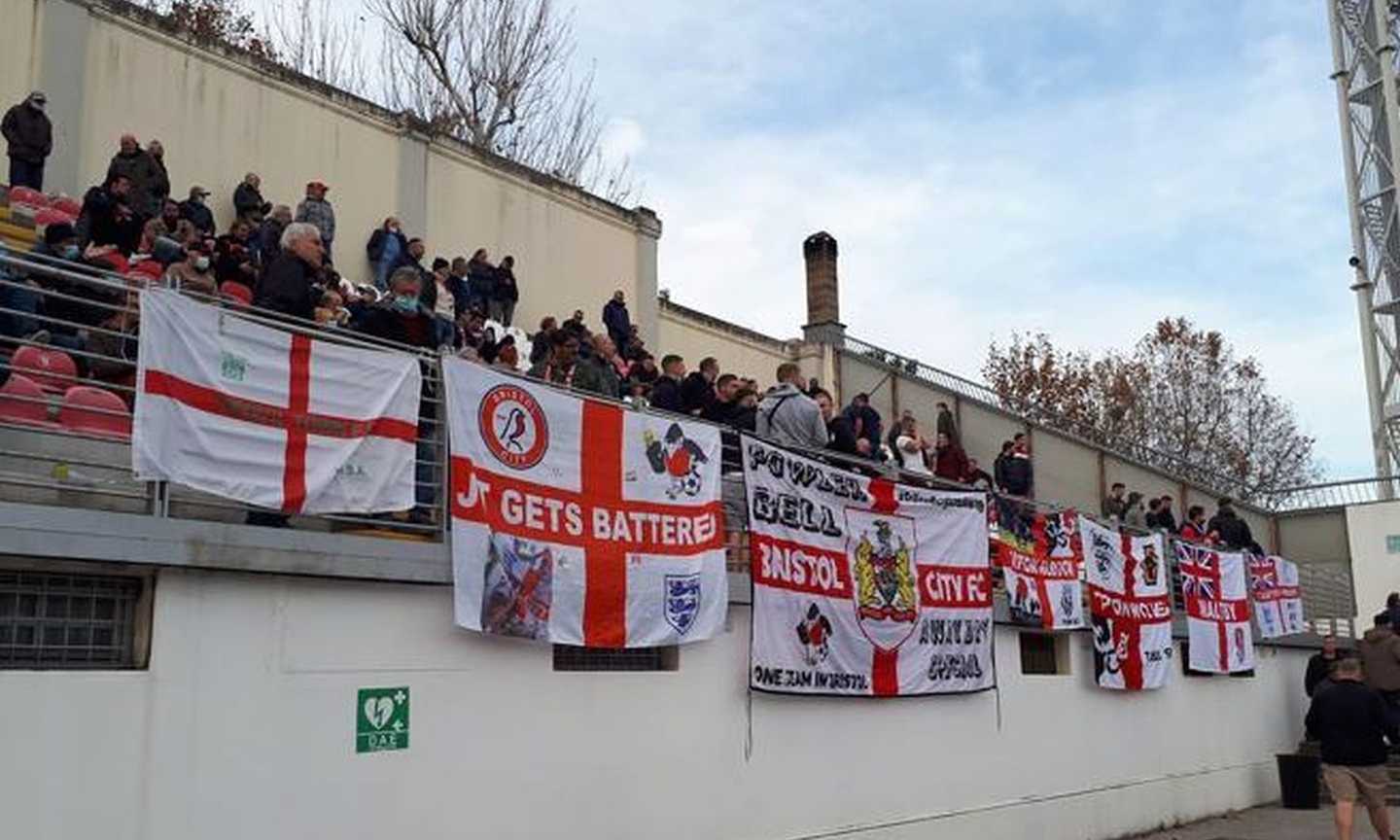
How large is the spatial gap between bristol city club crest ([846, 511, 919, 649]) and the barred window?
6.04 metres

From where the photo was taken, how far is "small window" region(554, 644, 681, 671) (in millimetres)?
8586

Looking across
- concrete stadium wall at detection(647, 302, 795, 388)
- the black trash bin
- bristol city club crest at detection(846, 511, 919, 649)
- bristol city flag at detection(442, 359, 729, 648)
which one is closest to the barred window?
bristol city flag at detection(442, 359, 729, 648)

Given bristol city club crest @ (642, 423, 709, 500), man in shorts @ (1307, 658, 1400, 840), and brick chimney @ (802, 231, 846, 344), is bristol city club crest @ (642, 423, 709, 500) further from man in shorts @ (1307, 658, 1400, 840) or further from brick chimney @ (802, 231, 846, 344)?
brick chimney @ (802, 231, 846, 344)

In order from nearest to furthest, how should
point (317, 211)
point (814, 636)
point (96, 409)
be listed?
1. point (96, 409)
2. point (814, 636)
3. point (317, 211)

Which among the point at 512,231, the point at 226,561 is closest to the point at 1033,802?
the point at 226,561

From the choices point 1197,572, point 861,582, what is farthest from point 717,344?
point 861,582

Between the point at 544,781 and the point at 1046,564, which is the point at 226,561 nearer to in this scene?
the point at 544,781

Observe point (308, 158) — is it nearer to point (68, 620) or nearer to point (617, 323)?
point (617, 323)

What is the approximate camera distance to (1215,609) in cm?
1714

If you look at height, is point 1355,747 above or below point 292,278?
below

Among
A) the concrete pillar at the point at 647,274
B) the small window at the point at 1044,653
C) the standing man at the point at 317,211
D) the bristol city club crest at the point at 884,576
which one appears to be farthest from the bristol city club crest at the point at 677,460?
the concrete pillar at the point at 647,274

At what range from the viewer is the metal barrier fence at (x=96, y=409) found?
21.3 ft

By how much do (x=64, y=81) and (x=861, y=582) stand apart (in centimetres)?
1048

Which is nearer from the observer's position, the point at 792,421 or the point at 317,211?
the point at 792,421
